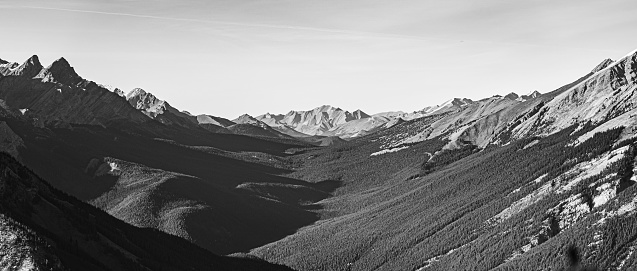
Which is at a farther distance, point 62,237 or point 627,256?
point 627,256

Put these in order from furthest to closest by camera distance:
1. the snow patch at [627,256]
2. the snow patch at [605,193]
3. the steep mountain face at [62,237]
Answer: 1. the snow patch at [605,193]
2. the snow patch at [627,256]
3. the steep mountain face at [62,237]

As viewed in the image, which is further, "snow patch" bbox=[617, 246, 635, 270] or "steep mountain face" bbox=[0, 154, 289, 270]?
"snow patch" bbox=[617, 246, 635, 270]

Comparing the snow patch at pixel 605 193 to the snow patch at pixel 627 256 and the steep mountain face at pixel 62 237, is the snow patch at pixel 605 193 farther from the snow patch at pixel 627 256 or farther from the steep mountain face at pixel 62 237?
the steep mountain face at pixel 62 237

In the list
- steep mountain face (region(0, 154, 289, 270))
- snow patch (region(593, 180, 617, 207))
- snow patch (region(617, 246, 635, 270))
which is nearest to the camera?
steep mountain face (region(0, 154, 289, 270))

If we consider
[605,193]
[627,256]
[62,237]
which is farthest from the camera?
[605,193]

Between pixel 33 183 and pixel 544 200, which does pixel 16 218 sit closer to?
pixel 33 183

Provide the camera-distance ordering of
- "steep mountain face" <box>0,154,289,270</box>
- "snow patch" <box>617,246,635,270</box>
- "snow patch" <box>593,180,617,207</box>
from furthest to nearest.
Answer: "snow patch" <box>593,180,617,207</box> → "snow patch" <box>617,246,635,270</box> → "steep mountain face" <box>0,154,289,270</box>

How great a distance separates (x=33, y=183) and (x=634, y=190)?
A: 440ft

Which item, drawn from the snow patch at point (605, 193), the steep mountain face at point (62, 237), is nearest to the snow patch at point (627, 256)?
the snow patch at point (605, 193)

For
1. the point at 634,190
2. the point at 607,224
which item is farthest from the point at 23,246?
the point at 634,190

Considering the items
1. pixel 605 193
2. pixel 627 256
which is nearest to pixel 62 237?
pixel 627 256

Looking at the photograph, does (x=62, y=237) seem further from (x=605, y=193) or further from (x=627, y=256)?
(x=605, y=193)

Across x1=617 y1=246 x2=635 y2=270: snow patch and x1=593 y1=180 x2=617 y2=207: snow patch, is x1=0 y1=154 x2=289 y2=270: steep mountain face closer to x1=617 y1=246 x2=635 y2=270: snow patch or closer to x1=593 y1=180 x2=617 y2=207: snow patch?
x1=617 y1=246 x2=635 y2=270: snow patch

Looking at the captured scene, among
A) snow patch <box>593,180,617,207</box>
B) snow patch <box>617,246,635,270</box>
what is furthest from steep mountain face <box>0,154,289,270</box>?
snow patch <box>593,180,617,207</box>
